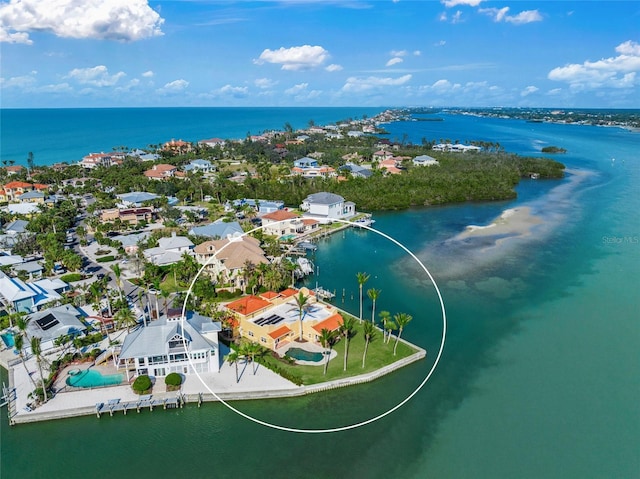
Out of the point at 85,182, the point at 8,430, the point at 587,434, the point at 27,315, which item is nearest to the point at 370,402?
the point at 587,434

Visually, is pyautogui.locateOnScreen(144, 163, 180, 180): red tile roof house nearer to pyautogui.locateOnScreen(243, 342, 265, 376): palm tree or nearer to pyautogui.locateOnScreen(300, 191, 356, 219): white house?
pyautogui.locateOnScreen(300, 191, 356, 219): white house

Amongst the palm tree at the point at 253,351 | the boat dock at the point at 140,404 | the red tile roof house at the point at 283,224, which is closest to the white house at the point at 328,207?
the red tile roof house at the point at 283,224

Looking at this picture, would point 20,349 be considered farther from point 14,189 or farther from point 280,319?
point 14,189

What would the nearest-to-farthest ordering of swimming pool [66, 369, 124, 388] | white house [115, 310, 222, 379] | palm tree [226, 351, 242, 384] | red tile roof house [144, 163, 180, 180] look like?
swimming pool [66, 369, 124, 388] < white house [115, 310, 222, 379] < palm tree [226, 351, 242, 384] < red tile roof house [144, 163, 180, 180]

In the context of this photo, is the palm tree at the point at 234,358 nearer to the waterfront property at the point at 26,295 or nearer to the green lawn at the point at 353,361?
the green lawn at the point at 353,361

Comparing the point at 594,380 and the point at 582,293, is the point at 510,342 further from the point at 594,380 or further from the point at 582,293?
the point at 582,293

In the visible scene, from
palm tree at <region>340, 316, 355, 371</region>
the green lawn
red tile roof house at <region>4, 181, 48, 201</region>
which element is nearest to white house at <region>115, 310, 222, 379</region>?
the green lawn

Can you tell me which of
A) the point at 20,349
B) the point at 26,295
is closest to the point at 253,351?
the point at 20,349
